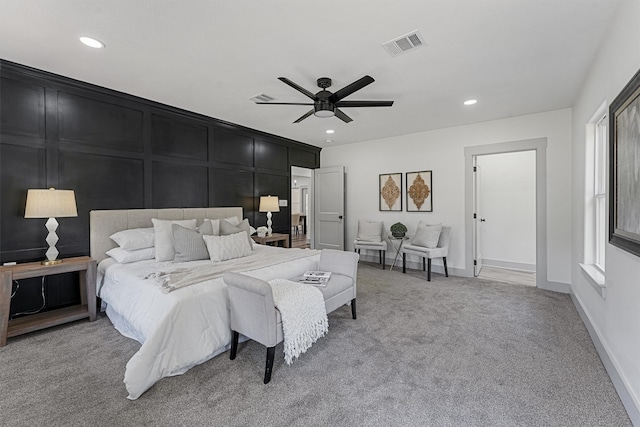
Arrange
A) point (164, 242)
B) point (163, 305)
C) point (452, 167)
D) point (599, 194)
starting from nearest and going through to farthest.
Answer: point (163, 305) → point (599, 194) → point (164, 242) → point (452, 167)

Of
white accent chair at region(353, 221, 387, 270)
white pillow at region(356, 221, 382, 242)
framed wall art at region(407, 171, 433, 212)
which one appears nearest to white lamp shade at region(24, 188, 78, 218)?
white accent chair at region(353, 221, 387, 270)

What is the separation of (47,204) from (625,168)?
4.59m

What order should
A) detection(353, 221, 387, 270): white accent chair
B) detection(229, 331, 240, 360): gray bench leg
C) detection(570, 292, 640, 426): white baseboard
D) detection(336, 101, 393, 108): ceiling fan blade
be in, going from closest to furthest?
detection(570, 292, 640, 426): white baseboard
detection(229, 331, 240, 360): gray bench leg
detection(336, 101, 393, 108): ceiling fan blade
detection(353, 221, 387, 270): white accent chair

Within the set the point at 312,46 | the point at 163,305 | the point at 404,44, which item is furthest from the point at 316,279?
the point at 404,44

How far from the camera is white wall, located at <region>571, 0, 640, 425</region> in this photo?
65.7 inches

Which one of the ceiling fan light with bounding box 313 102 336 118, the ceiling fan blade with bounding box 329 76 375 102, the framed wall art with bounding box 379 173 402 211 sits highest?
the ceiling fan blade with bounding box 329 76 375 102

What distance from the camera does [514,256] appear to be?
17.9 ft

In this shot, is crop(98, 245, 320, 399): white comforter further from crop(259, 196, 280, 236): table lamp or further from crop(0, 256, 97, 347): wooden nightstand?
crop(259, 196, 280, 236): table lamp

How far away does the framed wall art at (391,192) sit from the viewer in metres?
5.65

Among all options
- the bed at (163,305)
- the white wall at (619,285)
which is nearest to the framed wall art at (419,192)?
the white wall at (619,285)

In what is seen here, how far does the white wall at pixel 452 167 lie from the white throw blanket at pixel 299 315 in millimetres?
3517

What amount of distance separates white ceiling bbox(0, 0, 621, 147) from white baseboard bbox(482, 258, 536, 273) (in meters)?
2.91

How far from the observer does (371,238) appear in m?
5.66

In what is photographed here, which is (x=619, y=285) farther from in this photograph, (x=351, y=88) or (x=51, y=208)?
(x=51, y=208)
